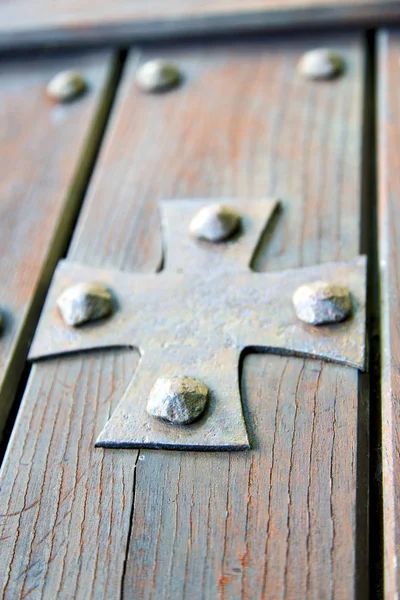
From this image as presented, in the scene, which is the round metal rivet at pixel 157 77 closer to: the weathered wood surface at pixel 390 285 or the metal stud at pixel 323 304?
the weathered wood surface at pixel 390 285

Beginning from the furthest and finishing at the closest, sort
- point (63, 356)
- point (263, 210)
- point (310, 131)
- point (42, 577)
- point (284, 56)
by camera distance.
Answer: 1. point (284, 56)
2. point (310, 131)
3. point (263, 210)
4. point (63, 356)
5. point (42, 577)

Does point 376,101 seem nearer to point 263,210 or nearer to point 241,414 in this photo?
point 263,210

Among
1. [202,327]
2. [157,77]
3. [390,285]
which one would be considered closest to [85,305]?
[202,327]

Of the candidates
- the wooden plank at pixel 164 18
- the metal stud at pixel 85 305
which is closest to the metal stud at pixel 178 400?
the metal stud at pixel 85 305

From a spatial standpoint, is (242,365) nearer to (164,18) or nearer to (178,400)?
(178,400)

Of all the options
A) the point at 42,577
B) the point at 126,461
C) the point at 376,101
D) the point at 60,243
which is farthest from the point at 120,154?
the point at 42,577

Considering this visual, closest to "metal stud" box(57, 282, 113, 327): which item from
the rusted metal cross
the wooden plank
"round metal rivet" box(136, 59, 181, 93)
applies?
the rusted metal cross

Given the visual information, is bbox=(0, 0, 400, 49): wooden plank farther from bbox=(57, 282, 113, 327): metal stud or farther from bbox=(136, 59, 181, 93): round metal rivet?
bbox=(57, 282, 113, 327): metal stud
